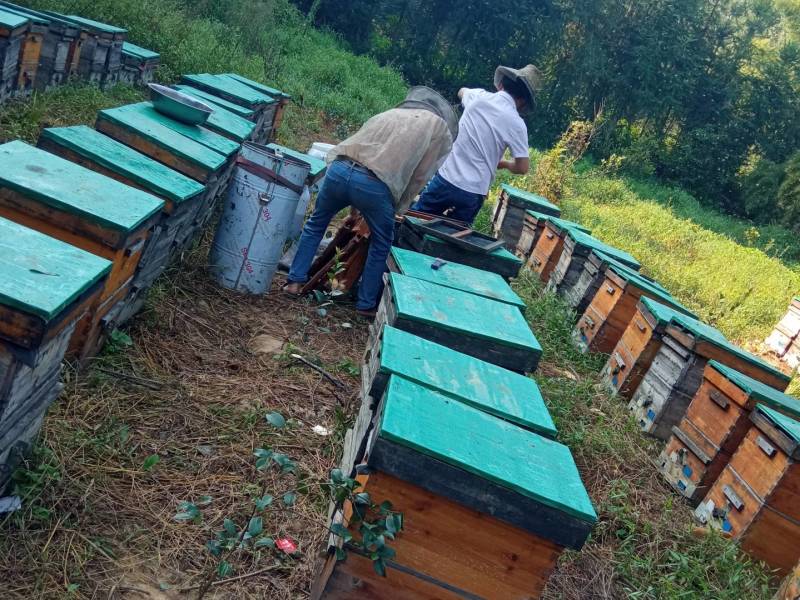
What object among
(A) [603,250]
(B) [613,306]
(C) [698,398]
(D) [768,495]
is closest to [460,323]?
(D) [768,495]

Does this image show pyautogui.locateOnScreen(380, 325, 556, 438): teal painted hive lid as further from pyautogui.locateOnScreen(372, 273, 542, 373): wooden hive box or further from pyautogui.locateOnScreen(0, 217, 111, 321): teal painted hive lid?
pyautogui.locateOnScreen(0, 217, 111, 321): teal painted hive lid

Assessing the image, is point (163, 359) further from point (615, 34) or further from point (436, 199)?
point (615, 34)

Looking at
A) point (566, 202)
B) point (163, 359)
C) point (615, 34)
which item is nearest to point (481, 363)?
point (163, 359)

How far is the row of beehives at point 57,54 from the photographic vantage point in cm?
567

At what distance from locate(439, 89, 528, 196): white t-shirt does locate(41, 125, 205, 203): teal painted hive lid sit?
2717 mm

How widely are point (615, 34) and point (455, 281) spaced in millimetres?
25993

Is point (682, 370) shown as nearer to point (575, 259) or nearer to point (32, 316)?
point (575, 259)

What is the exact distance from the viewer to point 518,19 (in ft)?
83.0

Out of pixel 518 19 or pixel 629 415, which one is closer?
pixel 629 415

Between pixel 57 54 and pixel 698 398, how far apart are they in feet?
20.5

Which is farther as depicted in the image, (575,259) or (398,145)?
(575,259)

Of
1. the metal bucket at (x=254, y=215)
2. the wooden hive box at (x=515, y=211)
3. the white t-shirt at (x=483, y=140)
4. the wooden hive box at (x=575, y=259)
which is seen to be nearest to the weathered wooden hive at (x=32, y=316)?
the metal bucket at (x=254, y=215)

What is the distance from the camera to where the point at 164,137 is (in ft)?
13.0

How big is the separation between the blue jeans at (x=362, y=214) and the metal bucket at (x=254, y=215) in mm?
213
